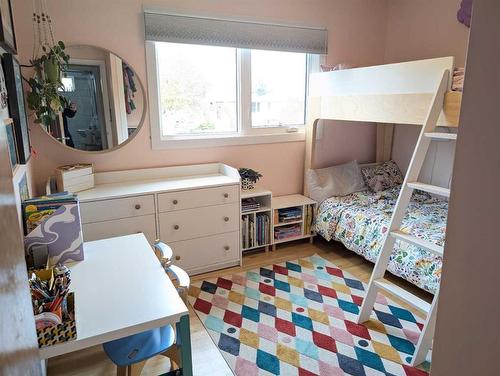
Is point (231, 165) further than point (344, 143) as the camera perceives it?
No

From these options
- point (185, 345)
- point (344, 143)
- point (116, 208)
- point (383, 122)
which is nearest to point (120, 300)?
point (185, 345)

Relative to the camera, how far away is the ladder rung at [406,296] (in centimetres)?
182

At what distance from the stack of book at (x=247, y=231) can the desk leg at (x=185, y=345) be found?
173cm

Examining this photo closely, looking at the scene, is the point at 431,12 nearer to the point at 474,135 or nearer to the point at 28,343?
the point at 474,135

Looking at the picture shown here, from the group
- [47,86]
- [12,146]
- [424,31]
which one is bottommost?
[12,146]

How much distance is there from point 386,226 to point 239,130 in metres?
1.46

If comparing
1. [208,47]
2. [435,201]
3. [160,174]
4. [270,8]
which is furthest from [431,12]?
[160,174]

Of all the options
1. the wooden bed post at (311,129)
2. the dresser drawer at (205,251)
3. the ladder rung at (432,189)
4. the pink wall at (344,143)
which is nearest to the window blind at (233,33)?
the wooden bed post at (311,129)

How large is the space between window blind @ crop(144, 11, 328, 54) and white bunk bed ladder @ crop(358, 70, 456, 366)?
5.05ft

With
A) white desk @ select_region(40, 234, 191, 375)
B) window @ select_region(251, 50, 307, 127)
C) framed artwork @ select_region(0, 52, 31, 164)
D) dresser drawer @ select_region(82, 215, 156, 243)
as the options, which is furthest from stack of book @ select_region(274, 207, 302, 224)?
framed artwork @ select_region(0, 52, 31, 164)

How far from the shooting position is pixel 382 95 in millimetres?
2375

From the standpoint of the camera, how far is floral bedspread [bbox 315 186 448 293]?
2229 millimetres

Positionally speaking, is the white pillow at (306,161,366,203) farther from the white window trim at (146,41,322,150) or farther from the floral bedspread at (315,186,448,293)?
the white window trim at (146,41,322,150)

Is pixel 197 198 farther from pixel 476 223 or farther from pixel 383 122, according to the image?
pixel 476 223
